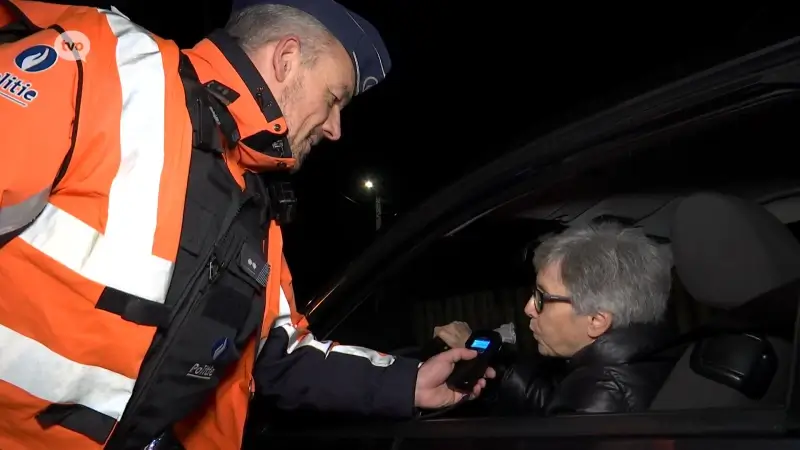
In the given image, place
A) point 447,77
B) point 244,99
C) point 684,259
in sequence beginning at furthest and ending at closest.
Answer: point 447,77 < point 244,99 < point 684,259

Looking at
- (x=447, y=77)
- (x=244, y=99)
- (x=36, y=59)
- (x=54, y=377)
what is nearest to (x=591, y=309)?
(x=244, y=99)

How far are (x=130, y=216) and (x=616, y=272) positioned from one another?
1.21 m

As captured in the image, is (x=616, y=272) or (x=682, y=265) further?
(x=616, y=272)

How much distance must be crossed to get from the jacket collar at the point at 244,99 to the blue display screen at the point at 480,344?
2.47 ft

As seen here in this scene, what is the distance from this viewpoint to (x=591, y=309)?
1763 mm

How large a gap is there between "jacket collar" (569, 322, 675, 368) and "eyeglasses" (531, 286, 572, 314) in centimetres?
19

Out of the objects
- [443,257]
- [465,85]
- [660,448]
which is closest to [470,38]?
[465,85]

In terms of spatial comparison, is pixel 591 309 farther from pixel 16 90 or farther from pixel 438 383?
pixel 16 90

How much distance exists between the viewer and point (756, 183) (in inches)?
66.0

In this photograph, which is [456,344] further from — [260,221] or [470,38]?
[470,38]

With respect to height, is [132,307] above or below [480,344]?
above

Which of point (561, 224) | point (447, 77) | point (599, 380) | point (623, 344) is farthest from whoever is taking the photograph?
point (447, 77)

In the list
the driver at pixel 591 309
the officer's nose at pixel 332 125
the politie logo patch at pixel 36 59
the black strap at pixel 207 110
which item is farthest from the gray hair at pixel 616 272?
the politie logo patch at pixel 36 59

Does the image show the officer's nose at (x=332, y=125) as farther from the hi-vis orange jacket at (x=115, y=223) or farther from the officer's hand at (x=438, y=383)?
the officer's hand at (x=438, y=383)
